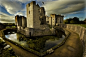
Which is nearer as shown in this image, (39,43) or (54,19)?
(39,43)

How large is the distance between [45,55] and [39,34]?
34.2 ft

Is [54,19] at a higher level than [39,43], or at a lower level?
higher

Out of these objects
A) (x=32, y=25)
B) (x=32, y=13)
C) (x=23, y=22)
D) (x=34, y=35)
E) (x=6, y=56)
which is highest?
(x=32, y=13)

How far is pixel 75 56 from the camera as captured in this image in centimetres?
460

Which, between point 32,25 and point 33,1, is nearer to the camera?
point 33,1

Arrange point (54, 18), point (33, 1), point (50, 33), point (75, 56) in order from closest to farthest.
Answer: point (75, 56), point (33, 1), point (50, 33), point (54, 18)

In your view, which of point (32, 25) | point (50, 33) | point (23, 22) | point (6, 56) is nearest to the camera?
point (6, 56)

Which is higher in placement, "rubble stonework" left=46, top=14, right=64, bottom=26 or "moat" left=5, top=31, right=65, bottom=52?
"rubble stonework" left=46, top=14, right=64, bottom=26

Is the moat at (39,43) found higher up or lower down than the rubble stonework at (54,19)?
lower down

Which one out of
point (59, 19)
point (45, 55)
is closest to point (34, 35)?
point (45, 55)

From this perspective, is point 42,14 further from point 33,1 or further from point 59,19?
point 59,19

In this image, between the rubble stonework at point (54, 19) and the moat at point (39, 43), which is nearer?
the moat at point (39, 43)

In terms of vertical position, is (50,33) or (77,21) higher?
(77,21)

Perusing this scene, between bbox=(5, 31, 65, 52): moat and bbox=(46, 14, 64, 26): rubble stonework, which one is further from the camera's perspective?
bbox=(46, 14, 64, 26): rubble stonework
